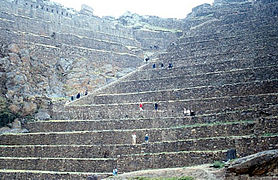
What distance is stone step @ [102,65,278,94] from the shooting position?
18969 millimetres

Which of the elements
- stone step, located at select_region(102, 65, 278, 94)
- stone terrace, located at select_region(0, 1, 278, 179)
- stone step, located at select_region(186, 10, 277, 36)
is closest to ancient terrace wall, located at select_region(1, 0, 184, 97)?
stone terrace, located at select_region(0, 1, 278, 179)

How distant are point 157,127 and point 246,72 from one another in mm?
6733

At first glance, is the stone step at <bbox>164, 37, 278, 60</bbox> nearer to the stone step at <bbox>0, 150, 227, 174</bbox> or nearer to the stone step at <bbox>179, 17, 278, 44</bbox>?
the stone step at <bbox>179, 17, 278, 44</bbox>

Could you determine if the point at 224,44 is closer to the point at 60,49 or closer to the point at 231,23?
the point at 231,23

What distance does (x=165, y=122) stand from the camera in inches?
640

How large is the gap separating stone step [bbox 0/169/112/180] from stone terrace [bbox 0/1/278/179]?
1.6 inches

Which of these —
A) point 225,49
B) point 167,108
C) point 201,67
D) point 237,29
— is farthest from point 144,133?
point 237,29

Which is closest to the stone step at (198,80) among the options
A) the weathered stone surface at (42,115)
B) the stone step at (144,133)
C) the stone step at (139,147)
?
the weathered stone surface at (42,115)

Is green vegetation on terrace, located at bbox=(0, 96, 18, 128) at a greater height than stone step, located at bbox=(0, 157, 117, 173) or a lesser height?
greater

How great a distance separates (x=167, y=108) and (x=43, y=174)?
716 cm

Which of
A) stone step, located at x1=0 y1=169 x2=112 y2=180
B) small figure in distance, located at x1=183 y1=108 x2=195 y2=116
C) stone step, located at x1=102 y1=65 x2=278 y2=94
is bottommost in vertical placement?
stone step, located at x1=0 y1=169 x2=112 y2=180

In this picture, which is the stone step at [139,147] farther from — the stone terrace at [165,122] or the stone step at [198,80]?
the stone step at [198,80]

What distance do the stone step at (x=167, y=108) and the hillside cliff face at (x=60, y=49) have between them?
3.19 meters

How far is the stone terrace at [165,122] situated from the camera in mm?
13672
